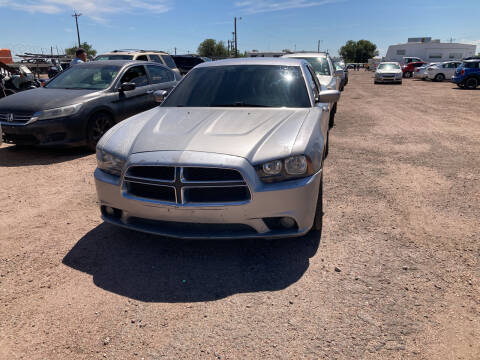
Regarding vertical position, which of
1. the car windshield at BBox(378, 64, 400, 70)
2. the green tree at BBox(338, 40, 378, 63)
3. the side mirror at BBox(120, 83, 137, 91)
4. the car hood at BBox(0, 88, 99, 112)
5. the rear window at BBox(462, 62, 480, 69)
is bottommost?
the car hood at BBox(0, 88, 99, 112)

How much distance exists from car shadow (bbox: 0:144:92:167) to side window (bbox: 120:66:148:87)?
67.7 inches

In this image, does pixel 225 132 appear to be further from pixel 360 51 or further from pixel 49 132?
pixel 360 51

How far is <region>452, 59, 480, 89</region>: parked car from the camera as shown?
19.6m

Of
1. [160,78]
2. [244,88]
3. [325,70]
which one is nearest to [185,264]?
[244,88]

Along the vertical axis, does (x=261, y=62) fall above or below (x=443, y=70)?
below

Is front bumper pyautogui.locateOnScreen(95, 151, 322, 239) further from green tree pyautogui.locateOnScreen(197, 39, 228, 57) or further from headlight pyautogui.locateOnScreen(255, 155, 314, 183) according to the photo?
green tree pyautogui.locateOnScreen(197, 39, 228, 57)

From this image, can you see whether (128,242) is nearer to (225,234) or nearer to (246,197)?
(225,234)

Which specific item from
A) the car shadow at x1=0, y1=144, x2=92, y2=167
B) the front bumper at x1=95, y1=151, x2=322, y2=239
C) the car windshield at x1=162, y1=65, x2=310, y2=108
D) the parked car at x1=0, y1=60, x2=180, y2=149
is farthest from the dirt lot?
the parked car at x1=0, y1=60, x2=180, y2=149

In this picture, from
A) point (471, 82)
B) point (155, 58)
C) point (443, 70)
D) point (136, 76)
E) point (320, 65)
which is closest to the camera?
point (136, 76)

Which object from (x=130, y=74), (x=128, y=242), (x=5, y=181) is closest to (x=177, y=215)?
(x=128, y=242)

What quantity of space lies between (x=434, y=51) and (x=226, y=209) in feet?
278

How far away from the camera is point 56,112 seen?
6.02m

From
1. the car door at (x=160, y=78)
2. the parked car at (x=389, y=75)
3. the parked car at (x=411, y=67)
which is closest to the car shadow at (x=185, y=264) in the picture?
the car door at (x=160, y=78)

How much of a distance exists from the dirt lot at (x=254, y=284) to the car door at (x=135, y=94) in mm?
2910
